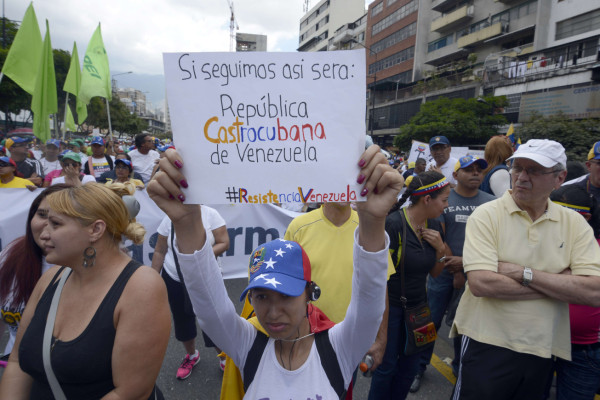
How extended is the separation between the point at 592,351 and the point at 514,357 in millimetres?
785

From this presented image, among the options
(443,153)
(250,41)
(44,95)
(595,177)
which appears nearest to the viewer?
(595,177)

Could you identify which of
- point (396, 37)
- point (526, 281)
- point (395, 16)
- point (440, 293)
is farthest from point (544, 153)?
point (395, 16)

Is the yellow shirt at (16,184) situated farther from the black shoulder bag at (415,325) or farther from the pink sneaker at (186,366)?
the black shoulder bag at (415,325)

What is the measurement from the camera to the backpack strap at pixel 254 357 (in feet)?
4.95

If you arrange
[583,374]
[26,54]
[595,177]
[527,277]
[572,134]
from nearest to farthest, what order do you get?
1. [527,277]
2. [583,374]
3. [595,177]
4. [26,54]
5. [572,134]

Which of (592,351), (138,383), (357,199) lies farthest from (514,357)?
(138,383)

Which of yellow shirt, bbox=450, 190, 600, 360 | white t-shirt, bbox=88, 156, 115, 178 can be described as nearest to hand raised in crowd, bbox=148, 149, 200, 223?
yellow shirt, bbox=450, 190, 600, 360

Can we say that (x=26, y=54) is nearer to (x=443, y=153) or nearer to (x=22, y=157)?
(x=22, y=157)

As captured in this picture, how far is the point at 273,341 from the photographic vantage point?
61.3 inches

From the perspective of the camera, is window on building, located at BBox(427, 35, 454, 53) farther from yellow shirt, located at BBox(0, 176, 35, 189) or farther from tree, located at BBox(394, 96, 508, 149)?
yellow shirt, located at BBox(0, 176, 35, 189)

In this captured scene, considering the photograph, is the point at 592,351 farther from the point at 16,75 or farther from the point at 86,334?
the point at 16,75

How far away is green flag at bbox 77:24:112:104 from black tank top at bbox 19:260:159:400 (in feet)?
26.5

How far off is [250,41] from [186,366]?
122 metres

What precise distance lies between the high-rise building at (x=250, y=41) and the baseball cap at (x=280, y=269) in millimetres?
119416
